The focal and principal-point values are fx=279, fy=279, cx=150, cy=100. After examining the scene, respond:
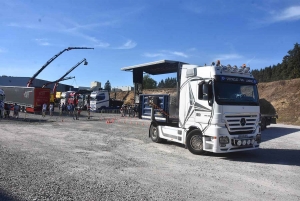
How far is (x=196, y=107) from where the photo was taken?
1015 cm

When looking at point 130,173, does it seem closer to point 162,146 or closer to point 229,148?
point 229,148

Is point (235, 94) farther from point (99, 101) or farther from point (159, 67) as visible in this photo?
point (99, 101)

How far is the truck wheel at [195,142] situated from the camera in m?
10.1

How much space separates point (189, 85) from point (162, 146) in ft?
10.0

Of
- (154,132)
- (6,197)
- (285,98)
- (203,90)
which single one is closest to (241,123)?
(203,90)

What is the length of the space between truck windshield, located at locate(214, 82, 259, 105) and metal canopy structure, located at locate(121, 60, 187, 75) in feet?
8.08

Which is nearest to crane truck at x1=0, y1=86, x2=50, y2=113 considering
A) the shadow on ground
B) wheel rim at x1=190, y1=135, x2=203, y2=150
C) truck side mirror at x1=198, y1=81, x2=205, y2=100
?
wheel rim at x1=190, y1=135, x2=203, y2=150

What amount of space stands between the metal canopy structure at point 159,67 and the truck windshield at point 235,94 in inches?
96.9

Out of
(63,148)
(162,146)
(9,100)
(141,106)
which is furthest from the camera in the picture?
(9,100)

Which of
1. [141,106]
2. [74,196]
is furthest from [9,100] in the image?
[74,196]

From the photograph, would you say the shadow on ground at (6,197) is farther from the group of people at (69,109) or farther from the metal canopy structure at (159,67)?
the group of people at (69,109)

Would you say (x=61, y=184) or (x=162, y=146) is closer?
(x=61, y=184)

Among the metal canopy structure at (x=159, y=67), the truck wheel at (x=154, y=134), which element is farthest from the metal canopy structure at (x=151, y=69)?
the truck wheel at (x=154, y=134)

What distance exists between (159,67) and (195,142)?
403 centimetres
